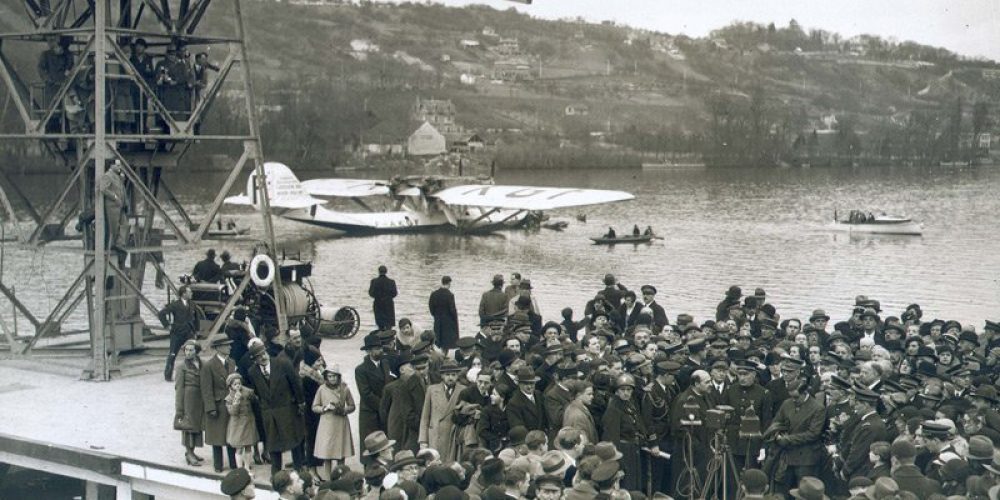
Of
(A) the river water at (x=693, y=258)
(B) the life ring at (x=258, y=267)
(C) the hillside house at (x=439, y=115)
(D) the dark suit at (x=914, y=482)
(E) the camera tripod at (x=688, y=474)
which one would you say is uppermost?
(C) the hillside house at (x=439, y=115)

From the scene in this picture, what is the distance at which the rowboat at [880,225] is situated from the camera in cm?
5962

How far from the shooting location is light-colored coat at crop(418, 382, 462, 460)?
11328 millimetres

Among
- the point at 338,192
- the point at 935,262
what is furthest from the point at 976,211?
the point at 338,192

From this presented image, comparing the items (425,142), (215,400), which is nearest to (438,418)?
(215,400)

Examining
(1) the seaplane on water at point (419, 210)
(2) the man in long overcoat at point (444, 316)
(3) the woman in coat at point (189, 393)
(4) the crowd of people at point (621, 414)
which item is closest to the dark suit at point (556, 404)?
(4) the crowd of people at point (621, 414)

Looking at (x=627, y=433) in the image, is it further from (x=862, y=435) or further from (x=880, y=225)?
Result: (x=880, y=225)

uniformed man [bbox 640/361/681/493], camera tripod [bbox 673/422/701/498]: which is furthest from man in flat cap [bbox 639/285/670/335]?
camera tripod [bbox 673/422/701/498]

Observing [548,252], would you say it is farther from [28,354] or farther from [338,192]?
[28,354]

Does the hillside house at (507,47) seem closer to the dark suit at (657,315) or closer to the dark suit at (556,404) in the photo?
the dark suit at (657,315)

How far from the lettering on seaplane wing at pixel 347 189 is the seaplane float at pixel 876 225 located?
25.8m

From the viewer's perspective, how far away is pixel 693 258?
53.1 m

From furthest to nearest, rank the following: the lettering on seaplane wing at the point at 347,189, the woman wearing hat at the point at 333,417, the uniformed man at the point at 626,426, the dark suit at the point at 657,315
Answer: the lettering on seaplane wing at the point at 347,189 → the dark suit at the point at 657,315 → the woman wearing hat at the point at 333,417 → the uniformed man at the point at 626,426

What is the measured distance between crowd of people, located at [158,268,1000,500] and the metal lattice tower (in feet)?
17.3

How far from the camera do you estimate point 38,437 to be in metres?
13.9
